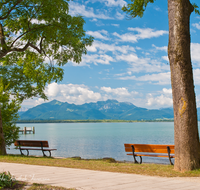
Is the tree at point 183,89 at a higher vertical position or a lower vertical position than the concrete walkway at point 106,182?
higher

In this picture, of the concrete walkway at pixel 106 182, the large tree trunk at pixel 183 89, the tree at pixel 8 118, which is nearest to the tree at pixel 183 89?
the large tree trunk at pixel 183 89

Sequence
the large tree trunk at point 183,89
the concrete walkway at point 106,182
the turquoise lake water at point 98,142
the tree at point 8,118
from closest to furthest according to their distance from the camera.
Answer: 1. the concrete walkway at point 106,182
2. the large tree trunk at point 183,89
3. the tree at point 8,118
4. the turquoise lake water at point 98,142

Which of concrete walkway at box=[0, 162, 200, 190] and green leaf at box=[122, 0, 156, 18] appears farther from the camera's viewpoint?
green leaf at box=[122, 0, 156, 18]

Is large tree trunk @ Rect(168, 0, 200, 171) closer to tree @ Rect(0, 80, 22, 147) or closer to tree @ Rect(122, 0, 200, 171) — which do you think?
tree @ Rect(122, 0, 200, 171)

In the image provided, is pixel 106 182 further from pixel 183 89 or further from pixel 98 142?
pixel 98 142

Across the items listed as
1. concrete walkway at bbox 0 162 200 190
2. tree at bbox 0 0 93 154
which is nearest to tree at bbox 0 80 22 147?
tree at bbox 0 0 93 154

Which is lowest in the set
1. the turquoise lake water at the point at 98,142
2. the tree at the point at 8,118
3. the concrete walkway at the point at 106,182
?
the turquoise lake water at the point at 98,142

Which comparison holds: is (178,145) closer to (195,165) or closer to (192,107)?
(195,165)

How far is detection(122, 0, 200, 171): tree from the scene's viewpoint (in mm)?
8250

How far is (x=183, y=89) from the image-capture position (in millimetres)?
8391

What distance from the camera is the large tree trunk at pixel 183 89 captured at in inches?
325

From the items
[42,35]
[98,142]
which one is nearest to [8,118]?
[42,35]

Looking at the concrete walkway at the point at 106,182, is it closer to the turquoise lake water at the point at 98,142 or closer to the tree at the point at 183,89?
the tree at the point at 183,89

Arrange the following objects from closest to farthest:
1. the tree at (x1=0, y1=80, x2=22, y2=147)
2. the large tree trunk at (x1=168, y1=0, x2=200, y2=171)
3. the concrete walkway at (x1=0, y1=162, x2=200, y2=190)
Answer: the concrete walkway at (x1=0, y1=162, x2=200, y2=190) → the large tree trunk at (x1=168, y1=0, x2=200, y2=171) → the tree at (x1=0, y1=80, x2=22, y2=147)
